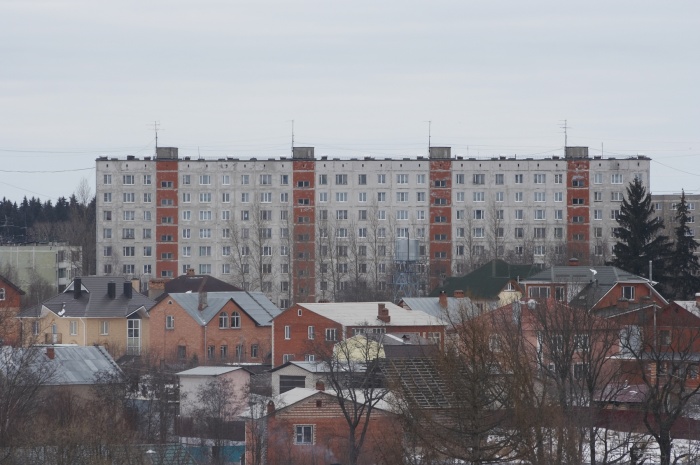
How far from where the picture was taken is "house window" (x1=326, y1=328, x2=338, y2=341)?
5687 centimetres

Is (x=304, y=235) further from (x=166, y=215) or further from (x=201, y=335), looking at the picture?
(x=201, y=335)

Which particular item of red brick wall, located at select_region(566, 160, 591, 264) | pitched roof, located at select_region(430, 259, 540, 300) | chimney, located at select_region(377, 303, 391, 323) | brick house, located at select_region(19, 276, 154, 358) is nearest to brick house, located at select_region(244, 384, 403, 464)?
chimney, located at select_region(377, 303, 391, 323)

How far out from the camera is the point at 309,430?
1523 inches

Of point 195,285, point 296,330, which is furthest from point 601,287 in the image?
point 195,285

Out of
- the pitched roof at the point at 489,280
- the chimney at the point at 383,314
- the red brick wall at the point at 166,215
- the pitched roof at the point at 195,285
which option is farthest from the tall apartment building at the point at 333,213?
the chimney at the point at 383,314

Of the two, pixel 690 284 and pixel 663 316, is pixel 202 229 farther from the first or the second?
pixel 663 316

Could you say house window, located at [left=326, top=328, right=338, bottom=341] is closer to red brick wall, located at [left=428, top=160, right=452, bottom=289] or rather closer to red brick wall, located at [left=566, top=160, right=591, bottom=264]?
red brick wall, located at [left=428, top=160, right=452, bottom=289]

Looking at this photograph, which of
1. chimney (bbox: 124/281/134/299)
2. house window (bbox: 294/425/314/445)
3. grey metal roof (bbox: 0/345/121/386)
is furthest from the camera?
chimney (bbox: 124/281/134/299)

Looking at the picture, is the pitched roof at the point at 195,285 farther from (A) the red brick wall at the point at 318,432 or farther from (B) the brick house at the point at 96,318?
(A) the red brick wall at the point at 318,432

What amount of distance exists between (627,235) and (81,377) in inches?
1386

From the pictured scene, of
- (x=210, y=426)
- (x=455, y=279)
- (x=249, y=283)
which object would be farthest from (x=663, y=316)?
(x=249, y=283)

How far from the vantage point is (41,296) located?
9144cm

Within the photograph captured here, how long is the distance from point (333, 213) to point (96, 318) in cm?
3466

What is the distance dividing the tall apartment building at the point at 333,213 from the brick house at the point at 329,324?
35.9 metres
